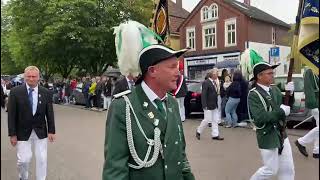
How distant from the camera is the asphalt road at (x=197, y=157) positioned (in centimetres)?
808

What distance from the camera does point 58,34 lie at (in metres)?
31.4

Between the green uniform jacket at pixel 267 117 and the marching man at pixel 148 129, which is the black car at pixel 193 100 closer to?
the green uniform jacket at pixel 267 117

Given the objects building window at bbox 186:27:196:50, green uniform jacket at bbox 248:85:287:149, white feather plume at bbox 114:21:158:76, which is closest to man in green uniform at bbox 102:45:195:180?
white feather plume at bbox 114:21:158:76

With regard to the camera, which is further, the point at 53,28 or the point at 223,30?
the point at 223,30

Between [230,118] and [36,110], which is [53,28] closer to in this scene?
[230,118]

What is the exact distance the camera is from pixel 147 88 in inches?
132

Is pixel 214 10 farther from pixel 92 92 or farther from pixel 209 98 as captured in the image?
pixel 209 98

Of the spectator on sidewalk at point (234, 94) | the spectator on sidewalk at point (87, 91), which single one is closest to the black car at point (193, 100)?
the spectator on sidewalk at point (234, 94)

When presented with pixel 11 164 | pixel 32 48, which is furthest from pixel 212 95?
pixel 32 48

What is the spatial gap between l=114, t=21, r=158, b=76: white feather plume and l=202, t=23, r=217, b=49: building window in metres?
35.9

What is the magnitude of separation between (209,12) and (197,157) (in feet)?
105

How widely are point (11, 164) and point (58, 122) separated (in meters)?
8.50

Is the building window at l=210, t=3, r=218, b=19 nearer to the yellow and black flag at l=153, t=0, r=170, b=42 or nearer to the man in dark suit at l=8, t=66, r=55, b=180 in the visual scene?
the yellow and black flag at l=153, t=0, r=170, b=42

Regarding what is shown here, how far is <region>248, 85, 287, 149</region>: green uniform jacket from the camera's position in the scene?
5.49 m
